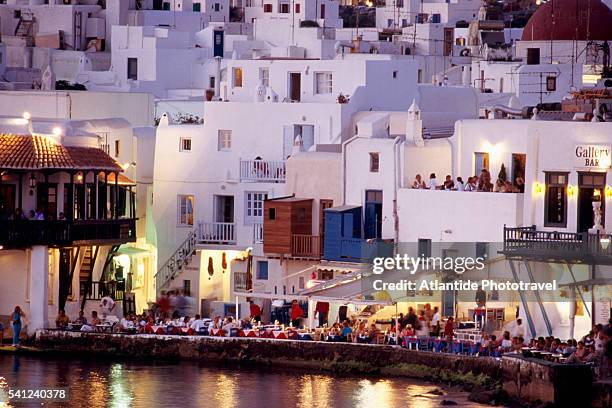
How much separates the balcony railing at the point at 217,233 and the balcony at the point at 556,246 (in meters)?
10.6

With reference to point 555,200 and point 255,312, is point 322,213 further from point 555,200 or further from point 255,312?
point 555,200

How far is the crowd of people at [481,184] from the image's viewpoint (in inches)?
2121

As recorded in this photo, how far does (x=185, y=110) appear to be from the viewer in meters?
72.6

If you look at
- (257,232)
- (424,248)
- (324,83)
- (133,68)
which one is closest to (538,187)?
(424,248)

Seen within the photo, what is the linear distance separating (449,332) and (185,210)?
12.2 meters

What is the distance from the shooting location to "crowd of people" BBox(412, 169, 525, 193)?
5388 centimetres

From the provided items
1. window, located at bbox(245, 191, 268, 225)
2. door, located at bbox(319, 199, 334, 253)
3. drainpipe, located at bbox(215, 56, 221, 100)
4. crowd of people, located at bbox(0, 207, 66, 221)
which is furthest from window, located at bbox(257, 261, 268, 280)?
drainpipe, located at bbox(215, 56, 221, 100)

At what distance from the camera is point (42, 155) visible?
57.7 m

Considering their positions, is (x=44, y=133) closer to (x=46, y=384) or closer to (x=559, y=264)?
(x=46, y=384)

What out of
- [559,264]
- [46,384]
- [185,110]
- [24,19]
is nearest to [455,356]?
[559,264]

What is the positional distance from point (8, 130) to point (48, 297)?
13.6 feet

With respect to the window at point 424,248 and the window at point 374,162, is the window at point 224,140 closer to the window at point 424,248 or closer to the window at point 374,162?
the window at point 374,162

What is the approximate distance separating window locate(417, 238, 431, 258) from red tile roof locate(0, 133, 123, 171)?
8.25 m

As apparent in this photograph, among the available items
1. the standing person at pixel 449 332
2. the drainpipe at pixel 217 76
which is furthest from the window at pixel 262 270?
the drainpipe at pixel 217 76
